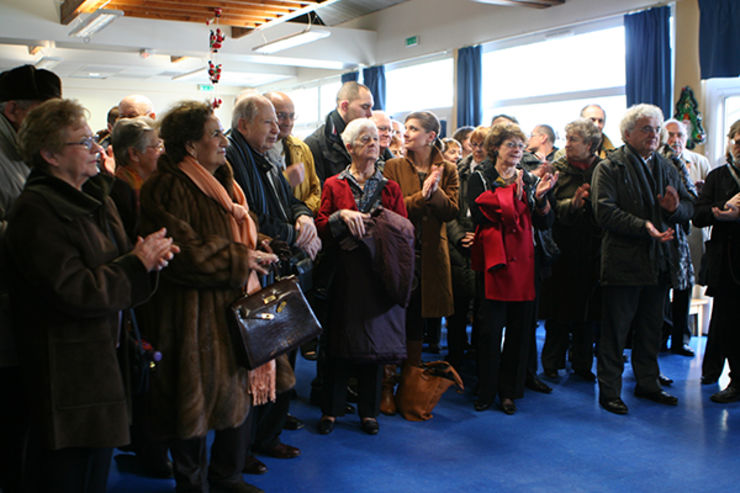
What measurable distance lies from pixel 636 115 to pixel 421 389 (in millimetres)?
2126

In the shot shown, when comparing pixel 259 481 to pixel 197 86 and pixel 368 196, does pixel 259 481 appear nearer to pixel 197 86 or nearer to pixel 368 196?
pixel 368 196

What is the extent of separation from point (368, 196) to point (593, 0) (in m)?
6.24

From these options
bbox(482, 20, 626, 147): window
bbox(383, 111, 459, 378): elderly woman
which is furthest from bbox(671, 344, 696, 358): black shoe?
bbox(482, 20, 626, 147): window

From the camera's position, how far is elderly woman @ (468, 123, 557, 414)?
13.2ft

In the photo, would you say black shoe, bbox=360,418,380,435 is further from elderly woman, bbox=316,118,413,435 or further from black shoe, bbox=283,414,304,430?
black shoe, bbox=283,414,304,430

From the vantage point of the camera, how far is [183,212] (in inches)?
99.1

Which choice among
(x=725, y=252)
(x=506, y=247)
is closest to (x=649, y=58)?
(x=725, y=252)

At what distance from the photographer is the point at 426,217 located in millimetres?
4418

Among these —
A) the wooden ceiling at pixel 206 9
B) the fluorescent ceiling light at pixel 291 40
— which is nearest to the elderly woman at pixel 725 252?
the wooden ceiling at pixel 206 9

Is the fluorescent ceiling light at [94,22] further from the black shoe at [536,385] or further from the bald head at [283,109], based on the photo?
the black shoe at [536,385]

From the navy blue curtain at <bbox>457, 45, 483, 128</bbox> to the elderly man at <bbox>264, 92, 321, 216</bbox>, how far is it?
685 cm

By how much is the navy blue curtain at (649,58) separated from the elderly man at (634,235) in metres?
3.90

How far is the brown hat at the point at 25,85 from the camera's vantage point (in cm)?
255

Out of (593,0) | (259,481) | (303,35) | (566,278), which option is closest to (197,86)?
(303,35)
